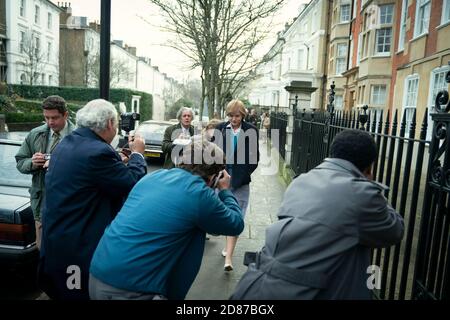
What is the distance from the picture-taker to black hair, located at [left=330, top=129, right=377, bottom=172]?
1921mm

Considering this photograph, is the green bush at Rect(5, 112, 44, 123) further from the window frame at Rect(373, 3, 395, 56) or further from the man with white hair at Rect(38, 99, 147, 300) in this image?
the man with white hair at Rect(38, 99, 147, 300)

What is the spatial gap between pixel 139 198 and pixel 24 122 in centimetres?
2212

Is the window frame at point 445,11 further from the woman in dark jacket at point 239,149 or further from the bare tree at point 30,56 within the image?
the bare tree at point 30,56

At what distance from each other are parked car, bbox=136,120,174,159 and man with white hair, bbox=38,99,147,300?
34.3 feet

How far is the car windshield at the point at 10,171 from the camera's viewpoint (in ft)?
14.2

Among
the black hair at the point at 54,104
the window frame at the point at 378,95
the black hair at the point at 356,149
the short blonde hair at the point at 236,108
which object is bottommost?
the black hair at the point at 356,149

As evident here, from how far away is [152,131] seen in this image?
1398 centimetres

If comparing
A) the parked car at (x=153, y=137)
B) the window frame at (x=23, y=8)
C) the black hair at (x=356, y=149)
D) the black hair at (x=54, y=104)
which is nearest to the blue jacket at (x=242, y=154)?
the black hair at (x=54, y=104)

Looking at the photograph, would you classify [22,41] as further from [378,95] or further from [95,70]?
[378,95]

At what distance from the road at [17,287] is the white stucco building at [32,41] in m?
36.3

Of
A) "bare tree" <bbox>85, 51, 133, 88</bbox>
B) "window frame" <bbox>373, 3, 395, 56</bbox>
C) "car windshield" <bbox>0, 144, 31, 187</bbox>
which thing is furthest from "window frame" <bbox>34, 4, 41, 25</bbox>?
"car windshield" <bbox>0, 144, 31, 187</bbox>

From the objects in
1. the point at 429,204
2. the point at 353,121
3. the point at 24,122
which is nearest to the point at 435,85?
the point at 353,121

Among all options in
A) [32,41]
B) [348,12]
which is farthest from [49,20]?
[348,12]
